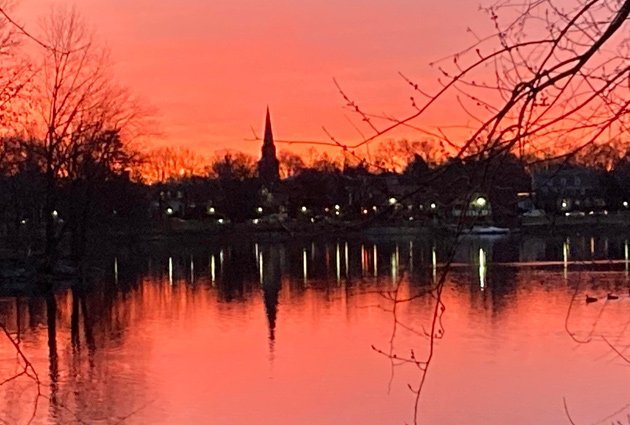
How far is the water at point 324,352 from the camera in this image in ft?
39.2

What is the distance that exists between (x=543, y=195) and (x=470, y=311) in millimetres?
16871

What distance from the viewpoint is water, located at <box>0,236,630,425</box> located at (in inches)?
470

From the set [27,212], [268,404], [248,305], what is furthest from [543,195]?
[27,212]

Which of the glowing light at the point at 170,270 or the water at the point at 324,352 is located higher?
the glowing light at the point at 170,270

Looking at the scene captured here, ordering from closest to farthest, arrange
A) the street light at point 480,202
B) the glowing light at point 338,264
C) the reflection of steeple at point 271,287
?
the street light at point 480,202, the reflection of steeple at point 271,287, the glowing light at point 338,264

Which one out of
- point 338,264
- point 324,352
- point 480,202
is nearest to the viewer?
point 480,202

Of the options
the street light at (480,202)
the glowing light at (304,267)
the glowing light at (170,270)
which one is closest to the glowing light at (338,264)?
the glowing light at (304,267)

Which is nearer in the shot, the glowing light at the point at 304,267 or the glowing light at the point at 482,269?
the glowing light at the point at 482,269

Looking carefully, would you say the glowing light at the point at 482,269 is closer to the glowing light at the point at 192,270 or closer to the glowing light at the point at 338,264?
the glowing light at the point at 338,264

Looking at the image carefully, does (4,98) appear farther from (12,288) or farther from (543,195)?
(12,288)

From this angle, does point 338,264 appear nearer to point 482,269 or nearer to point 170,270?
point 170,270

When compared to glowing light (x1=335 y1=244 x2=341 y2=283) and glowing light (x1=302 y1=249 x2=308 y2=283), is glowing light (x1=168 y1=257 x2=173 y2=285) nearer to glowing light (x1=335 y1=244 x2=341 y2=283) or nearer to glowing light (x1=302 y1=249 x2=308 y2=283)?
glowing light (x1=302 y1=249 x2=308 y2=283)

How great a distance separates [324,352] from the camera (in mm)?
16125

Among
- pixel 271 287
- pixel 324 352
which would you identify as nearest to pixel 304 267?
pixel 271 287
